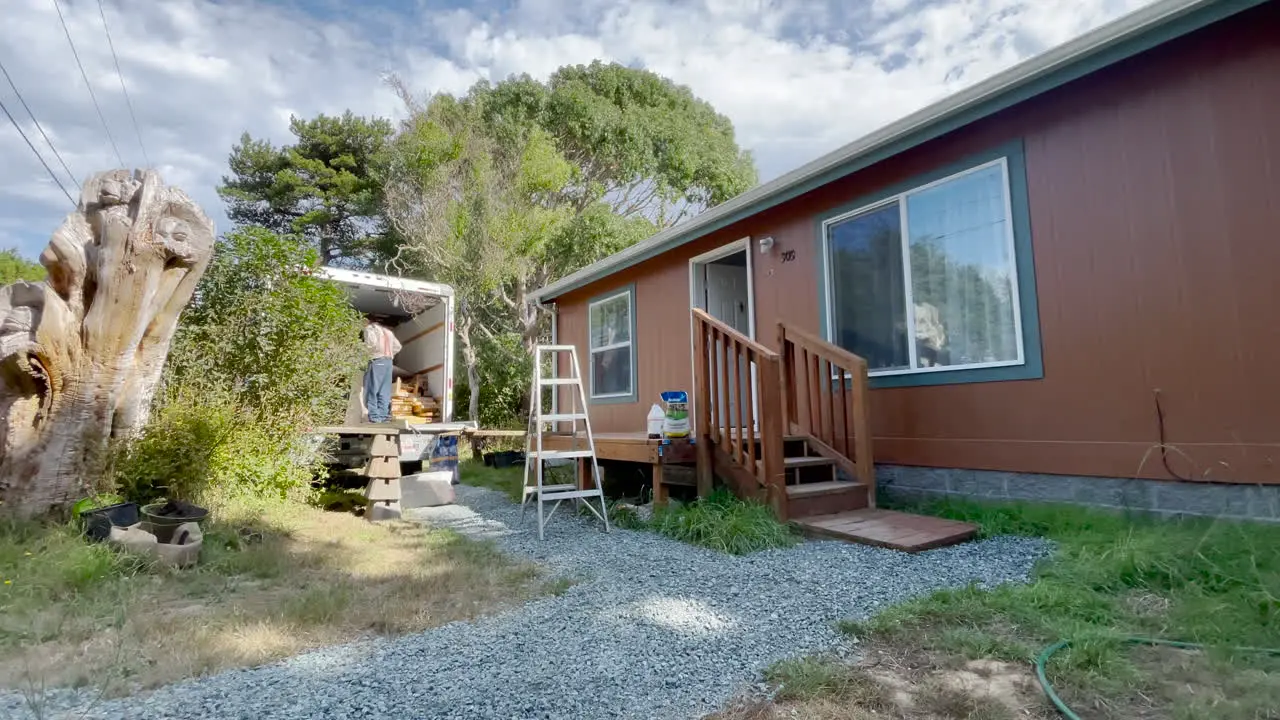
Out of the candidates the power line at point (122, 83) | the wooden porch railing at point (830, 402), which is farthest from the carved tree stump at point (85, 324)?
the power line at point (122, 83)

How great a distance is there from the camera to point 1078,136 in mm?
3631

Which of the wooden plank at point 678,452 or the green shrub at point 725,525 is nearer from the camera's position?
the green shrub at point 725,525

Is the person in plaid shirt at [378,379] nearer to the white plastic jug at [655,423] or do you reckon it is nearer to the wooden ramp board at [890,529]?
the white plastic jug at [655,423]

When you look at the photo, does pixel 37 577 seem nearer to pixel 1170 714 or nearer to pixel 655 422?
pixel 655 422

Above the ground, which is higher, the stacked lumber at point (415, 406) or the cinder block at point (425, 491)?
the stacked lumber at point (415, 406)

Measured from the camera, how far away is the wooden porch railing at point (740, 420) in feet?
12.9

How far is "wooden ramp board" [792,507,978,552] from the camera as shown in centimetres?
338

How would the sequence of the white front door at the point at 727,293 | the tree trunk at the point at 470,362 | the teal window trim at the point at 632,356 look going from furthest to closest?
the tree trunk at the point at 470,362, the teal window trim at the point at 632,356, the white front door at the point at 727,293

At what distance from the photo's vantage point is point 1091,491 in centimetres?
352

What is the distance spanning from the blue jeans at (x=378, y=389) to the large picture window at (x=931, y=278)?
4697mm

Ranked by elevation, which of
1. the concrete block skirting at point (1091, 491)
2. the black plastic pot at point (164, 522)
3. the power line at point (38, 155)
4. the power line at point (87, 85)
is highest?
the power line at point (87, 85)

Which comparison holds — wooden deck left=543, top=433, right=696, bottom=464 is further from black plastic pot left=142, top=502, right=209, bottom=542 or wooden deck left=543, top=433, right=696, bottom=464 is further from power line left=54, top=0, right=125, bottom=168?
power line left=54, top=0, right=125, bottom=168

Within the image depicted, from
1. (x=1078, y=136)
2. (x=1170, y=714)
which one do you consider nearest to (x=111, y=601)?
(x=1170, y=714)

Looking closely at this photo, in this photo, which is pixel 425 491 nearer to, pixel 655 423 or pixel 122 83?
pixel 655 423
